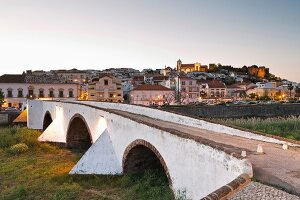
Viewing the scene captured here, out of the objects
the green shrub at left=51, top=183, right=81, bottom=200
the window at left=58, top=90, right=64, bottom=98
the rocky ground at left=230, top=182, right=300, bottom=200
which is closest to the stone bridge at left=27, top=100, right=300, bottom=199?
the rocky ground at left=230, top=182, right=300, bottom=200

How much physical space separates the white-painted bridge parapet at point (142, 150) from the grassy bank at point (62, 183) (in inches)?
21.5

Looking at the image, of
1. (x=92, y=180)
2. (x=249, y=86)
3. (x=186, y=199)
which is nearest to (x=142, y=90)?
(x=249, y=86)

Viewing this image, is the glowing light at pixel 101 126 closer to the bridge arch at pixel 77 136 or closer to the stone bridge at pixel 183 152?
the stone bridge at pixel 183 152

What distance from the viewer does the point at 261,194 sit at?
5395 millimetres

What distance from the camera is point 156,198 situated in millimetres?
10305

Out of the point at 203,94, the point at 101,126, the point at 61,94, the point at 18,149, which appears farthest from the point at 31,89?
the point at 101,126

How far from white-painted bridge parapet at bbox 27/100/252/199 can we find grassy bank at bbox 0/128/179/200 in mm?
545

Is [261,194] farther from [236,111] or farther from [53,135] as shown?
[236,111]

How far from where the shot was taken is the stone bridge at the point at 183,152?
6402mm

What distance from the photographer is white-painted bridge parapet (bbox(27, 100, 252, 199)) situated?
22.4ft

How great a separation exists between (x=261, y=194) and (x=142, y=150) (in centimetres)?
755

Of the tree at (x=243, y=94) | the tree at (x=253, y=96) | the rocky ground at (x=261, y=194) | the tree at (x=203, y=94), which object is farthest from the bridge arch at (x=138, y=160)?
the tree at (x=243, y=94)

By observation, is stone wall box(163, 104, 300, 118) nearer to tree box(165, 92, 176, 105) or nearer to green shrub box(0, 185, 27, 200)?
tree box(165, 92, 176, 105)

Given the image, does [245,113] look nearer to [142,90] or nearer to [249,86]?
[142,90]
